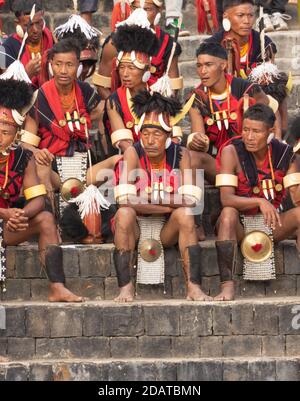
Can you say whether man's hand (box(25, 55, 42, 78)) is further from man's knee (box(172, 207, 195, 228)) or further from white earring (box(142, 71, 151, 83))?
man's knee (box(172, 207, 195, 228))

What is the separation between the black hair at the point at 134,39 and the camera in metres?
16.1

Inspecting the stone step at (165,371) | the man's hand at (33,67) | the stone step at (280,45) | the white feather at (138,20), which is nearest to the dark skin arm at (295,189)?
the stone step at (165,371)

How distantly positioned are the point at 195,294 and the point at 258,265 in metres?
0.63

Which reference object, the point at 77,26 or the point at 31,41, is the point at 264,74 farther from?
the point at 31,41

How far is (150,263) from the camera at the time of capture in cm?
1495

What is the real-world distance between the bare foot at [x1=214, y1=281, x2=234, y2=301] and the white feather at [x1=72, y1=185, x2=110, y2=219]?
4.16ft

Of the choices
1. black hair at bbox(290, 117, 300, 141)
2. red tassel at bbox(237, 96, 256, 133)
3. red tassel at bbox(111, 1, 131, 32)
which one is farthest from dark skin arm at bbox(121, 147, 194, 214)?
red tassel at bbox(111, 1, 131, 32)

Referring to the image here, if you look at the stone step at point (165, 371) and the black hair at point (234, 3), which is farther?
the black hair at point (234, 3)

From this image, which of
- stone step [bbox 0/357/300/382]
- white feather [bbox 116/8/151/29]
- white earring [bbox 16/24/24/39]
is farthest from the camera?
white earring [bbox 16/24/24/39]

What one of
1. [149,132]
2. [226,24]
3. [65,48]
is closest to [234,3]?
[226,24]

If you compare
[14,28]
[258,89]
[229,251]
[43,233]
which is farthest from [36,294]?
[14,28]

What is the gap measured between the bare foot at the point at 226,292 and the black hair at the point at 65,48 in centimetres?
247

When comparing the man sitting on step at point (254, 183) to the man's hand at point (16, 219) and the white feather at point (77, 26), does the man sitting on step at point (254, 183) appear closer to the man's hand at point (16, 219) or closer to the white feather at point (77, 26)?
the man's hand at point (16, 219)

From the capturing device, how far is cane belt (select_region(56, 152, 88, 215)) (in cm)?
1577
